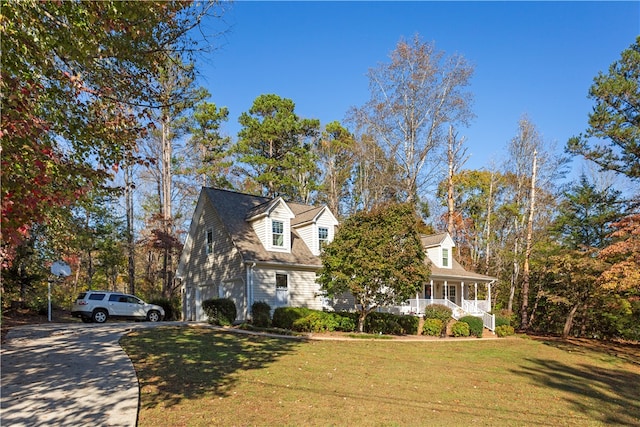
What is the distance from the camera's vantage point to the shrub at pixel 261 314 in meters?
17.3

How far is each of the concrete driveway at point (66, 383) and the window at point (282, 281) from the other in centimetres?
904

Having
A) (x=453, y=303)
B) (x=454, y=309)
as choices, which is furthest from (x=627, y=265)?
(x=453, y=303)

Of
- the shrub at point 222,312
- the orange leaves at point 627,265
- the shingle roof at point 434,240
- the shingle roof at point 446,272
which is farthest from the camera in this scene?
the shingle roof at point 434,240

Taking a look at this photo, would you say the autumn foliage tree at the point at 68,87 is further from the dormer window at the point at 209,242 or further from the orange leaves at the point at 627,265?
the orange leaves at the point at 627,265

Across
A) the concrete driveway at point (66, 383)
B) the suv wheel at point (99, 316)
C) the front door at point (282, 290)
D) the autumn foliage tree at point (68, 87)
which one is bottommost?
the suv wheel at point (99, 316)

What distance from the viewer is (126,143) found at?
284 inches

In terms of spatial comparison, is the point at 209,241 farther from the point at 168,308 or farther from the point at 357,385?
the point at 357,385

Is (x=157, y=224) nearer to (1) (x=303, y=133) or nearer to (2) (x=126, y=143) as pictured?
(1) (x=303, y=133)

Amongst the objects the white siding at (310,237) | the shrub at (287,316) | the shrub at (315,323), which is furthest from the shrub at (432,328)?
the white siding at (310,237)

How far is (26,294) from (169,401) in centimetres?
2094

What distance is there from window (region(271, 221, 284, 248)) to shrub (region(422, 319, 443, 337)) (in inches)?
317

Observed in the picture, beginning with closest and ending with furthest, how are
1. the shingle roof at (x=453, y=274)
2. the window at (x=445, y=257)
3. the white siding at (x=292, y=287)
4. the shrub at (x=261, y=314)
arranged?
the shrub at (x=261, y=314), the white siding at (x=292, y=287), the shingle roof at (x=453, y=274), the window at (x=445, y=257)

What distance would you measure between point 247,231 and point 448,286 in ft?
56.4

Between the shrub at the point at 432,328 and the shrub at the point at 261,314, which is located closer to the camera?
the shrub at the point at 261,314
